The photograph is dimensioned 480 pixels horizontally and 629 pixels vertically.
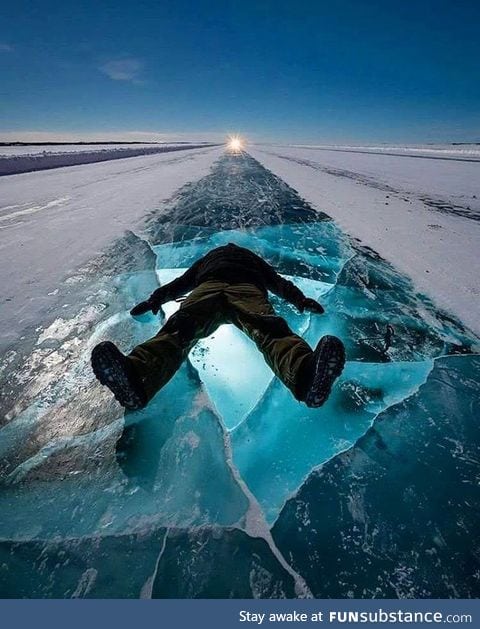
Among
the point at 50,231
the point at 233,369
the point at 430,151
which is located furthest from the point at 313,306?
the point at 430,151

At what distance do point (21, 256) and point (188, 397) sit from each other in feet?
12.4

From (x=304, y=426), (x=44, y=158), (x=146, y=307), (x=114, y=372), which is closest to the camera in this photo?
(x=114, y=372)

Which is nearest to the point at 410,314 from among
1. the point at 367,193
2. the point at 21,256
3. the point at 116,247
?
the point at 116,247

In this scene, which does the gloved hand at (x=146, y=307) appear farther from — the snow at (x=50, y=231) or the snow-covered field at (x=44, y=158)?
the snow-covered field at (x=44, y=158)

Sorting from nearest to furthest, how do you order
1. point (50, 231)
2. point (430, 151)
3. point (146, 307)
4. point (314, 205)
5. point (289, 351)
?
point (289, 351) → point (146, 307) → point (50, 231) → point (314, 205) → point (430, 151)

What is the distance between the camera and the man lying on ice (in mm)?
1709

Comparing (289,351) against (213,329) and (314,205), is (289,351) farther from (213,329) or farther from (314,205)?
(314,205)

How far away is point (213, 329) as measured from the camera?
8.27 feet

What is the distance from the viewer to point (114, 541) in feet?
5.02

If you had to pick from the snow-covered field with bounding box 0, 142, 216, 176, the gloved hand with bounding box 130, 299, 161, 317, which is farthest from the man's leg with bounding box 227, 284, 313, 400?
the snow-covered field with bounding box 0, 142, 216, 176

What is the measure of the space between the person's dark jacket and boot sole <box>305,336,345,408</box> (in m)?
1.23

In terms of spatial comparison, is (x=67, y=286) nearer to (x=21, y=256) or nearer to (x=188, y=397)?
(x=21, y=256)

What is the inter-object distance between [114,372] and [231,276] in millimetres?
1360

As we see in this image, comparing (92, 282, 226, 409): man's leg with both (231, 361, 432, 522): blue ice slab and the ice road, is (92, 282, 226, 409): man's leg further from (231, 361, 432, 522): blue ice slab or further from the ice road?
(231, 361, 432, 522): blue ice slab
